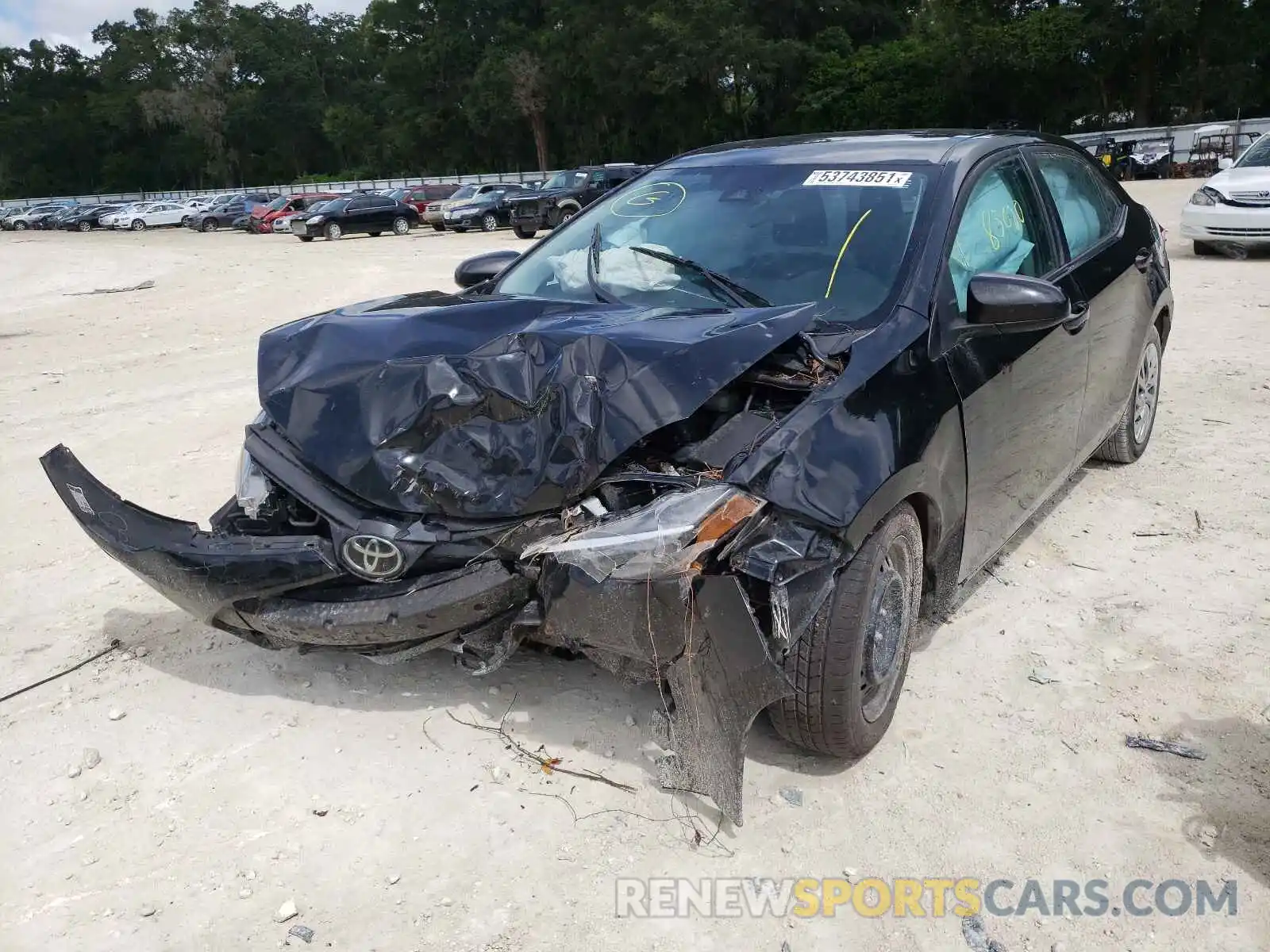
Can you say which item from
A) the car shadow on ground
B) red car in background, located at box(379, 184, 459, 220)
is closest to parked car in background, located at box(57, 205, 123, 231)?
red car in background, located at box(379, 184, 459, 220)

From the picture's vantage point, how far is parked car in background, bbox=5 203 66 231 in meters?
57.1

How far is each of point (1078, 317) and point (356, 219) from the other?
98.8 ft

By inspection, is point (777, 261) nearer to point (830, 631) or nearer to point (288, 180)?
point (830, 631)

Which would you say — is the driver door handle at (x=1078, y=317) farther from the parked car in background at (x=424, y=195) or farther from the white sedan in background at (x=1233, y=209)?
the parked car in background at (x=424, y=195)

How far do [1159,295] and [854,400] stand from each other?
Result: 3.35 meters

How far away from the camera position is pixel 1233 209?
12445 mm

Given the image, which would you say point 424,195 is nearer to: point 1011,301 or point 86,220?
point 86,220

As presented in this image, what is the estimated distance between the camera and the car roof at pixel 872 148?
12.6ft

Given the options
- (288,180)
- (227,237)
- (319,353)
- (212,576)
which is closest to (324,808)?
A: (212,576)

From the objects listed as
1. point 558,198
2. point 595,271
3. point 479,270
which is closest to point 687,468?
point 595,271

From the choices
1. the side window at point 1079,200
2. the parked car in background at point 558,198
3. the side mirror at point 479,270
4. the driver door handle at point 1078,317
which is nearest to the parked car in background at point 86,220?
the parked car in background at point 558,198

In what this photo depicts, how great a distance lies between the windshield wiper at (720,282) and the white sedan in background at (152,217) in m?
51.1

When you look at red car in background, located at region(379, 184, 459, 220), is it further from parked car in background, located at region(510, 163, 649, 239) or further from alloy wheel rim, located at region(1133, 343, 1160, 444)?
alloy wheel rim, located at region(1133, 343, 1160, 444)

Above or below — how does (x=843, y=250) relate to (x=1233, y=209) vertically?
above
